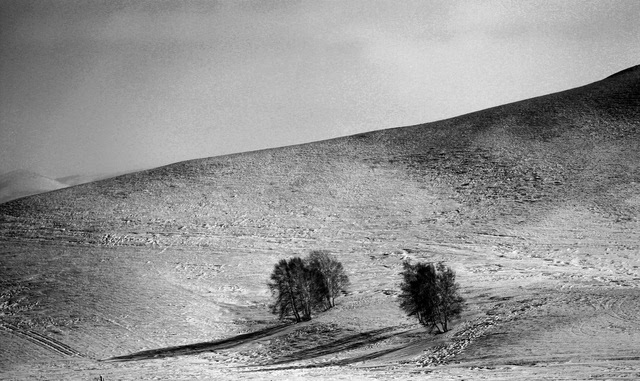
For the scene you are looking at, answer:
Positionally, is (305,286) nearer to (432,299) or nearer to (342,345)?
(342,345)

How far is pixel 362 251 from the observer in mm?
59969

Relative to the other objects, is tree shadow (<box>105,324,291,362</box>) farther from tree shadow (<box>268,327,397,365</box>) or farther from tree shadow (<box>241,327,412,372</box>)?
tree shadow (<box>241,327,412,372</box>)

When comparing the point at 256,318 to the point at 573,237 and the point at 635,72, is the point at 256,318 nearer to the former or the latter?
the point at 573,237

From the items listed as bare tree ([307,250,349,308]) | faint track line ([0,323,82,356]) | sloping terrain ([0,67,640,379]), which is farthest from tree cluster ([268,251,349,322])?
faint track line ([0,323,82,356])

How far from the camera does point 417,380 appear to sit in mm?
23141

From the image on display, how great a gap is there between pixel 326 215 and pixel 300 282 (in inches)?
988

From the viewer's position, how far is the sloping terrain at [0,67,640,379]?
99.4 ft

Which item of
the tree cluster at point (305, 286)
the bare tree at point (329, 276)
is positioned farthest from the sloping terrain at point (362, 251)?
the tree cluster at point (305, 286)

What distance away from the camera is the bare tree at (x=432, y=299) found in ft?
111

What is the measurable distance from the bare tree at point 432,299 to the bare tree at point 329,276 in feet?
32.3

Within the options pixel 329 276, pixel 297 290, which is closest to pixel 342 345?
pixel 297 290

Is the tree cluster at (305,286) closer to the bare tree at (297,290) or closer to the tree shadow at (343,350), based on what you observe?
the bare tree at (297,290)

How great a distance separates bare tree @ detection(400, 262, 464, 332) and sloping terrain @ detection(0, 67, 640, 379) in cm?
77

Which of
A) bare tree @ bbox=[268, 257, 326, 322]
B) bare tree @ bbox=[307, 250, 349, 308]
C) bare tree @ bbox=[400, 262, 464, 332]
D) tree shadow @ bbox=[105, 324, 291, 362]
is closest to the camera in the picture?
bare tree @ bbox=[400, 262, 464, 332]
